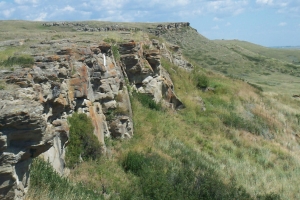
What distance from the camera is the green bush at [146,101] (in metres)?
16.1

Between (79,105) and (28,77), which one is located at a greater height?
(28,77)

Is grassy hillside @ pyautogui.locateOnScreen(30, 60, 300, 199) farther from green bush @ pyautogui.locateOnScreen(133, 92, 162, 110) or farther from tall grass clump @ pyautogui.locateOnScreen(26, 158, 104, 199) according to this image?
tall grass clump @ pyautogui.locateOnScreen(26, 158, 104, 199)

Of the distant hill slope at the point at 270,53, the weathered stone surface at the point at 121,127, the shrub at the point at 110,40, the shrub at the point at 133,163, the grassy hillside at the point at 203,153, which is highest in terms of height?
the shrub at the point at 110,40

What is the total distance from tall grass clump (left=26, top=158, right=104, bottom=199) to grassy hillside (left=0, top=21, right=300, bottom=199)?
16mm

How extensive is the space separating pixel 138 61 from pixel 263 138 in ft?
23.9

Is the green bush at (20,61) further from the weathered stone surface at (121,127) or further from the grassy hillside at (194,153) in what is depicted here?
the weathered stone surface at (121,127)

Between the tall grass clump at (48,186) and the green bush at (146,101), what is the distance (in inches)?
349

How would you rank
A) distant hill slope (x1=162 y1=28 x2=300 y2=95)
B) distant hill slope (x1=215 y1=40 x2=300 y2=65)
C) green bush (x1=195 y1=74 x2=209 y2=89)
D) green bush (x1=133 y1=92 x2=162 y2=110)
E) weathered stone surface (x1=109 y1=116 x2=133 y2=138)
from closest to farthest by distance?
weathered stone surface (x1=109 y1=116 x2=133 y2=138) < green bush (x1=133 y1=92 x2=162 y2=110) < green bush (x1=195 y1=74 x2=209 y2=89) < distant hill slope (x1=162 y1=28 x2=300 y2=95) < distant hill slope (x1=215 y1=40 x2=300 y2=65)

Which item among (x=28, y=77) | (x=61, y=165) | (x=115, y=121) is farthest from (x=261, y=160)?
(x=28, y=77)

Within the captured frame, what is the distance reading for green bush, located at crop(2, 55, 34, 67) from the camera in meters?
8.52

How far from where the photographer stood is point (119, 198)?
7.98 metres

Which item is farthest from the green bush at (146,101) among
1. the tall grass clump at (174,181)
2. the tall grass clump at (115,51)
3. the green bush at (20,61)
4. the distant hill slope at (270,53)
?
the distant hill slope at (270,53)

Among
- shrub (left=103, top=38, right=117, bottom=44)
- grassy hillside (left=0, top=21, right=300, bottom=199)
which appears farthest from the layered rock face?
grassy hillside (left=0, top=21, right=300, bottom=199)

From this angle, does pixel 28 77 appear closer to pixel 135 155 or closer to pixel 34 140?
pixel 34 140
